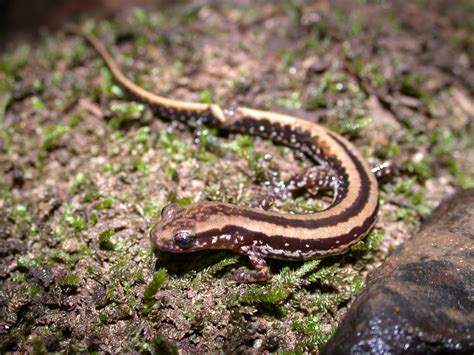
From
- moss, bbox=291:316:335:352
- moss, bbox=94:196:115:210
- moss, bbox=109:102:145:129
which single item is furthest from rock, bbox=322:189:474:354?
moss, bbox=109:102:145:129

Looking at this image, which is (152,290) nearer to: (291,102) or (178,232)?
(178,232)

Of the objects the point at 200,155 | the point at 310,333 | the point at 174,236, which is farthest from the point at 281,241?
the point at 200,155

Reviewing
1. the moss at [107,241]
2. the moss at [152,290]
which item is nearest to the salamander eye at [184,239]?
the moss at [152,290]

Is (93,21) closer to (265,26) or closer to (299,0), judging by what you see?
(265,26)

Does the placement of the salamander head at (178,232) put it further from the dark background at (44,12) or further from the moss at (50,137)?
the dark background at (44,12)

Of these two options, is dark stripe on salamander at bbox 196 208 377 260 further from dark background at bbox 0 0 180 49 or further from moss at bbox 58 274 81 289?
dark background at bbox 0 0 180 49
